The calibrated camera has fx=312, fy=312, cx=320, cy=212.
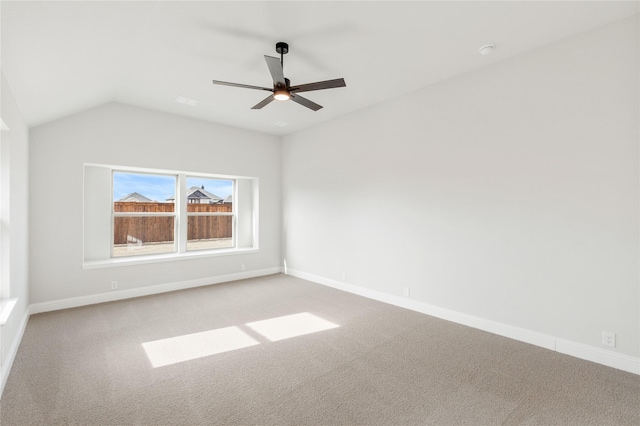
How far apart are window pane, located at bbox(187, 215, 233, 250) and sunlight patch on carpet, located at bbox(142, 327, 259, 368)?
2.76 metres

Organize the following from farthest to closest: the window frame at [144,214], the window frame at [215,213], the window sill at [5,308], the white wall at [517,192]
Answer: the window frame at [215,213], the window frame at [144,214], the white wall at [517,192], the window sill at [5,308]

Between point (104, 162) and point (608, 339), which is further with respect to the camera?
point (104, 162)

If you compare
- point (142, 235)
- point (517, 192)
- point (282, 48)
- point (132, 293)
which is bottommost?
point (132, 293)

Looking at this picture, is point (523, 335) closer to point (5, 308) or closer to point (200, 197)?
point (5, 308)

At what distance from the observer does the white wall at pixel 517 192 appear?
2.76 meters

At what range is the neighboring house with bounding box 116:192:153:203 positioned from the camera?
16.9 feet

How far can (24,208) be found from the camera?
3.67m

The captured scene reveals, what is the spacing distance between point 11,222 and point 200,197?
3150 millimetres

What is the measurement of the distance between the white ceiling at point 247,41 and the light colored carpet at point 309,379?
2.51 metres

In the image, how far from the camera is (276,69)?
2799 mm

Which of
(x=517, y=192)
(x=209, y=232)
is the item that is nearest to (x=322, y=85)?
(x=517, y=192)


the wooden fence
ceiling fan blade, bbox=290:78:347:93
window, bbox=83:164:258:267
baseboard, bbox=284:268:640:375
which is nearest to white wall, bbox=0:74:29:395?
window, bbox=83:164:258:267

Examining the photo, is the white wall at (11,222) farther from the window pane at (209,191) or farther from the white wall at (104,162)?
the window pane at (209,191)

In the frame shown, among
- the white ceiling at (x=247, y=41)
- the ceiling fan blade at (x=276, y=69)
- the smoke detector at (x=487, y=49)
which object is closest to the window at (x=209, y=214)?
the white ceiling at (x=247, y=41)
